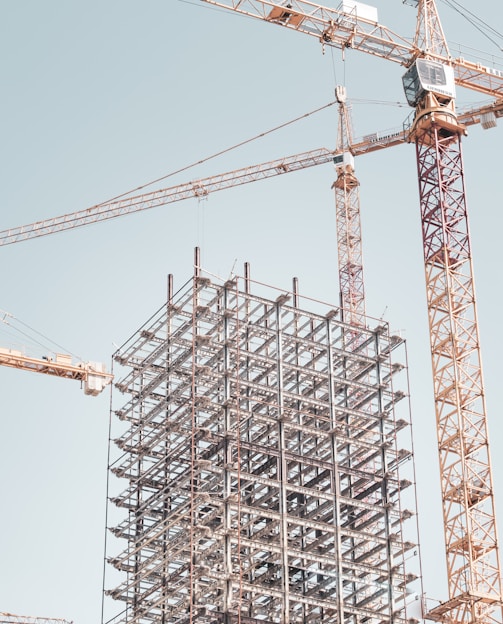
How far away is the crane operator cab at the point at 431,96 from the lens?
151 metres

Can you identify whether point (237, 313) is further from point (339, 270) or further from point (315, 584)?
point (339, 270)

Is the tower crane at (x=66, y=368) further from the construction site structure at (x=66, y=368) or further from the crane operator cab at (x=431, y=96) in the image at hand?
the crane operator cab at (x=431, y=96)

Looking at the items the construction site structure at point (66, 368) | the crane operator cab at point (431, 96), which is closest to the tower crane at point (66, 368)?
the construction site structure at point (66, 368)

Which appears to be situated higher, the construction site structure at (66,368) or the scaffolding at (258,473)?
the construction site structure at (66,368)

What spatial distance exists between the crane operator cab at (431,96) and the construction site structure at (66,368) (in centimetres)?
4116

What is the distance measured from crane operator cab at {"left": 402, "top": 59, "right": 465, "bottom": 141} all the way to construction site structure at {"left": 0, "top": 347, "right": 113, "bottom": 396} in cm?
4116

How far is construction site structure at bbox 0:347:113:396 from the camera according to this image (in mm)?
166250

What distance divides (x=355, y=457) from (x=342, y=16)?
149ft

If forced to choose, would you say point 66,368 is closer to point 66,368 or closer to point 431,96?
point 66,368

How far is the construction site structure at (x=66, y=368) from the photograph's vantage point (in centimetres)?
16625

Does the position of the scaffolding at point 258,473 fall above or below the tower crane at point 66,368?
below

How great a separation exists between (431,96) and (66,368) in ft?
151

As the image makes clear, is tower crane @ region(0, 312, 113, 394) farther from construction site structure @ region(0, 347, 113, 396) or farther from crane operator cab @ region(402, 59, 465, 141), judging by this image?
crane operator cab @ region(402, 59, 465, 141)

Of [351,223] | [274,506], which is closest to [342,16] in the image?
[351,223]
